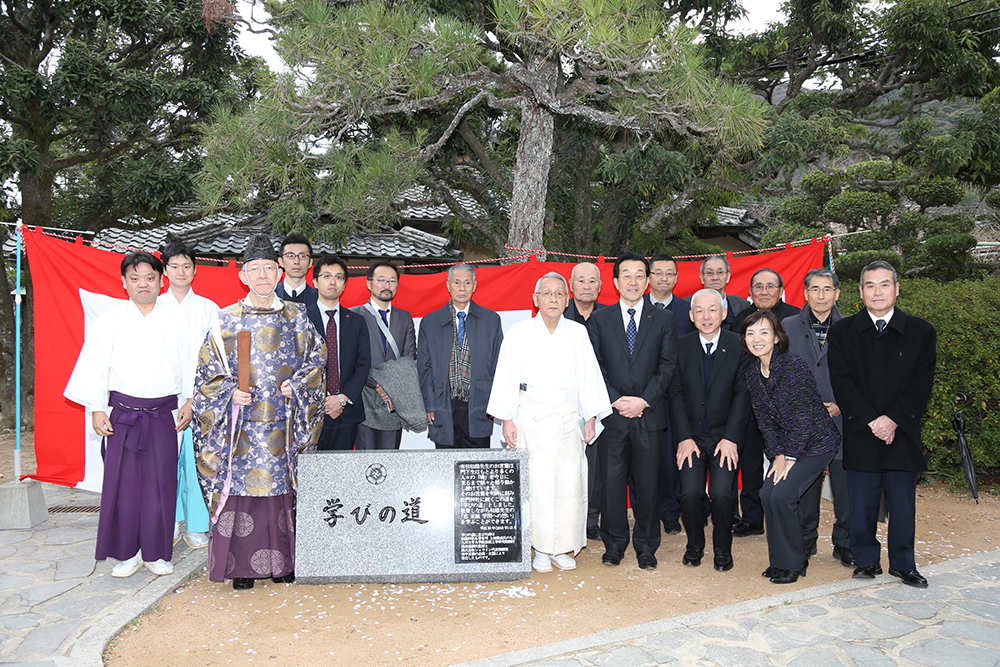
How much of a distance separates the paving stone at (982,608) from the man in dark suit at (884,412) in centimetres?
26

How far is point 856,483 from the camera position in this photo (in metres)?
4.46

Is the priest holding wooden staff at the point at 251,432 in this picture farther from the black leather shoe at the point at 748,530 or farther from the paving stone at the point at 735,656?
the black leather shoe at the point at 748,530

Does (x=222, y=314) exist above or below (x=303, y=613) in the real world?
A: above

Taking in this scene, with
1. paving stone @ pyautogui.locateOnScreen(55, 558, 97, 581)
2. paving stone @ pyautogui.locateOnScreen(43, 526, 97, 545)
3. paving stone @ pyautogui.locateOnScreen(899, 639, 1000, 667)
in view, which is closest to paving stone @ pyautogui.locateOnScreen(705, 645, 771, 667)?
paving stone @ pyautogui.locateOnScreen(899, 639, 1000, 667)

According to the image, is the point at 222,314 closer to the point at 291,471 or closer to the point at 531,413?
the point at 291,471

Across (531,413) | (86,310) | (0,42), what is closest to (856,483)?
(531,413)

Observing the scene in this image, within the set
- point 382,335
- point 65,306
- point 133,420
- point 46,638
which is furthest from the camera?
point 65,306

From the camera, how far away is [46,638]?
3.69 metres

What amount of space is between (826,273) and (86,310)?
598cm

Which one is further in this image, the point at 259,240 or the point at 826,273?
the point at 826,273

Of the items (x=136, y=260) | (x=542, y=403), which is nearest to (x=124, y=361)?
(x=136, y=260)

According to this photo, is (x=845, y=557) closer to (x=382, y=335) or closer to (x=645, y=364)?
(x=645, y=364)

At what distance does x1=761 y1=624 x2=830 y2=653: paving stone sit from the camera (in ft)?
11.4

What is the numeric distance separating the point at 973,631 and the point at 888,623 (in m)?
0.40
